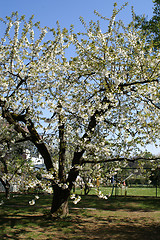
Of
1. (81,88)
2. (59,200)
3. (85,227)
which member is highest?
(81,88)

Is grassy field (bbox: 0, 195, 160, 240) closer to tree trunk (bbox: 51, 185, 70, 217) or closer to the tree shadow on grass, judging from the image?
the tree shadow on grass

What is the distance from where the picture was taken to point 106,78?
27.2 feet

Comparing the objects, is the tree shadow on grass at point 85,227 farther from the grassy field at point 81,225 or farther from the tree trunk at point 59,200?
the tree trunk at point 59,200

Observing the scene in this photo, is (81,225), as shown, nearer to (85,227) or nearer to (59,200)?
(85,227)

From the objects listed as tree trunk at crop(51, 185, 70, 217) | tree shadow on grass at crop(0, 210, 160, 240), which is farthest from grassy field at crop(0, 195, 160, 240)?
tree trunk at crop(51, 185, 70, 217)

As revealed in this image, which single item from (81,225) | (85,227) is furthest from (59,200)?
(85,227)

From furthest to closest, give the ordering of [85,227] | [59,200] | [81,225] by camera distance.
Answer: [59,200]
[81,225]
[85,227]

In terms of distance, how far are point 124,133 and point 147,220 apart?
4031mm

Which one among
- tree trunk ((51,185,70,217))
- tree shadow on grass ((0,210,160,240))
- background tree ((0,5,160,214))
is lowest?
tree shadow on grass ((0,210,160,240))

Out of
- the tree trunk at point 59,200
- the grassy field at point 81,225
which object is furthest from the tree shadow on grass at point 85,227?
the tree trunk at point 59,200

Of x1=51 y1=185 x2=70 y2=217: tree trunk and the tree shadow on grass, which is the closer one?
the tree shadow on grass

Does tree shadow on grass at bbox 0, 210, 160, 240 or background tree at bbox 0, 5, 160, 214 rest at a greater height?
background tree at bbox 0, 5, 160, 214

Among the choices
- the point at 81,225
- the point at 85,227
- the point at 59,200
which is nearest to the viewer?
the point at 85,227

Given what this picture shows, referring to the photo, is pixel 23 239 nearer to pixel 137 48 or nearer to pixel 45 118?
pixel 45 118
